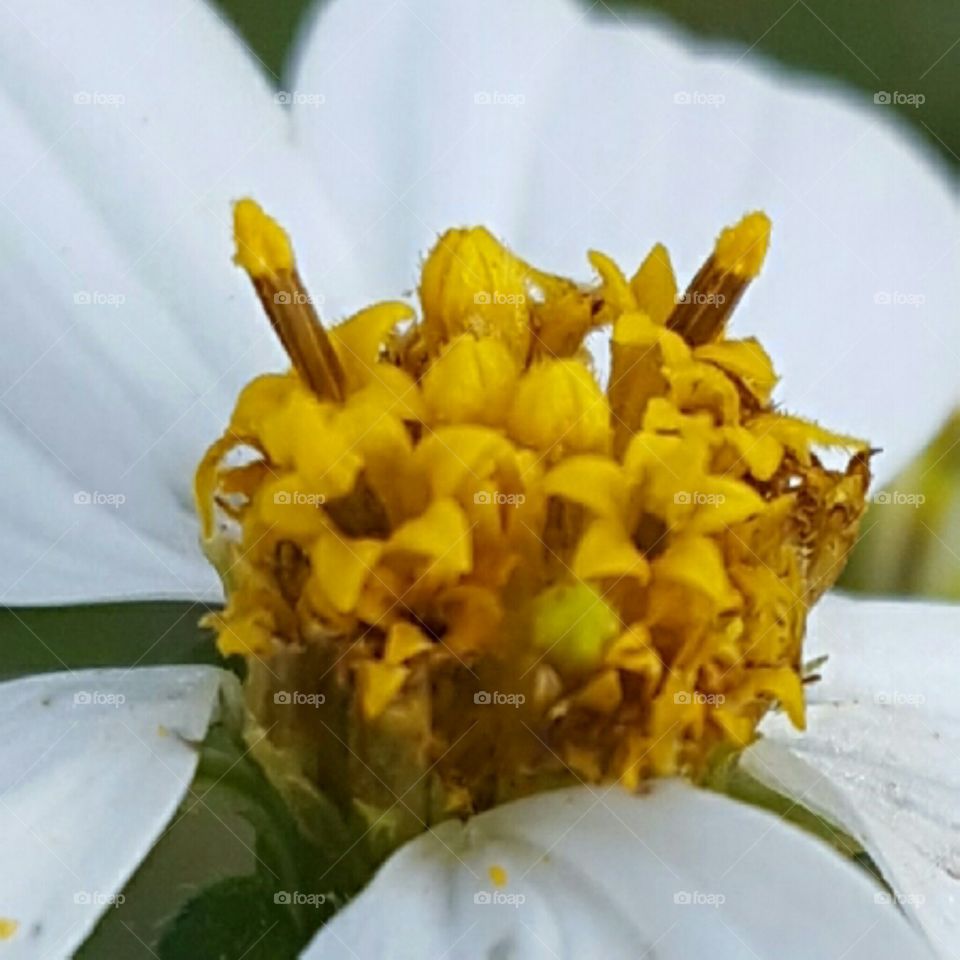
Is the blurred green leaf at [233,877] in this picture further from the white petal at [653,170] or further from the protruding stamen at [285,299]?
the white petal at [653,170]

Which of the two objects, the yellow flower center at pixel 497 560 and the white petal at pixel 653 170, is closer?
the yellow flower center at pixel 497 560

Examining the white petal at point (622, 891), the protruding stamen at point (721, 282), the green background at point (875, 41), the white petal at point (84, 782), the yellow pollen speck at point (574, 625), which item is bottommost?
the white petal at point (622, 891)

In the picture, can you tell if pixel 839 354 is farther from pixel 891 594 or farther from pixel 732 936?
pixel 732 936

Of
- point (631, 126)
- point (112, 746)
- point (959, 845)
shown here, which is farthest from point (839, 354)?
point (112, 746)

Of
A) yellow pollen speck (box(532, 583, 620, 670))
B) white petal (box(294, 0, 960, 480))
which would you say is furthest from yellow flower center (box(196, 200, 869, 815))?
white petal (box(294, 0, 960, 480))

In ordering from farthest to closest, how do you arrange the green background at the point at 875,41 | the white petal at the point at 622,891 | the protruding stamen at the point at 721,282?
the green background at the point at 875,41
the protruding stamen at the point at 721,282
the white petal at the point at 622,891

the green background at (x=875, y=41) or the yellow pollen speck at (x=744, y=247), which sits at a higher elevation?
the green background at (x=875, y=41)

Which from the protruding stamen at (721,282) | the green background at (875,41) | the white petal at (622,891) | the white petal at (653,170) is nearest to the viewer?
the white petal at (622,891)

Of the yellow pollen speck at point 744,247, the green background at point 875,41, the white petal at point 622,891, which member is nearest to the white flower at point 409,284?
the white petal at point 622,891
